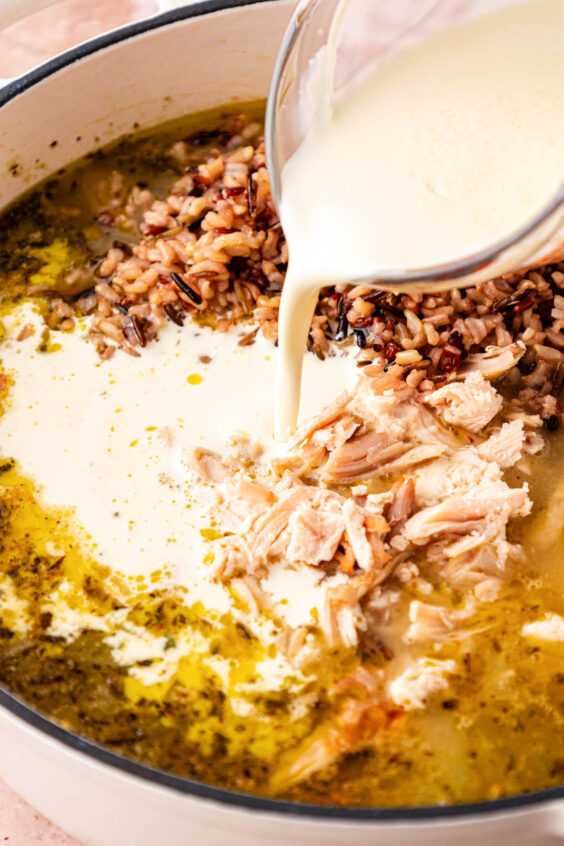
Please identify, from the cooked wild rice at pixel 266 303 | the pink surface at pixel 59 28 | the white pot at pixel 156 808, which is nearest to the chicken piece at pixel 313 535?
the cooked wild rice at pixel 266 303

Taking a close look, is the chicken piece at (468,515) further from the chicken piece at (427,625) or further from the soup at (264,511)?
the chicken piece at (427,625)

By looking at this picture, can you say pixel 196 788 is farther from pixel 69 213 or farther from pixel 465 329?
pixel 69 213

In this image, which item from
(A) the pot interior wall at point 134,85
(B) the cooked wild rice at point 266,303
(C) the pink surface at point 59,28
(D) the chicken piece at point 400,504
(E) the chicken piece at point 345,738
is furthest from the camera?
(C) the pink surface at point 59,28

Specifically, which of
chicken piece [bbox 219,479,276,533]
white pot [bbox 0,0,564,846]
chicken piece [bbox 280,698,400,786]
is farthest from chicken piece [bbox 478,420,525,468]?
white pot [bbox 0,0,564,846]

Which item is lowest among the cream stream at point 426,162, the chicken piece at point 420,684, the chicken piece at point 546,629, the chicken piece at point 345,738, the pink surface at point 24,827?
the chicken piece at point 546,629

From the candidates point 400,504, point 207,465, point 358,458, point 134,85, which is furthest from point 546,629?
point 134,85
